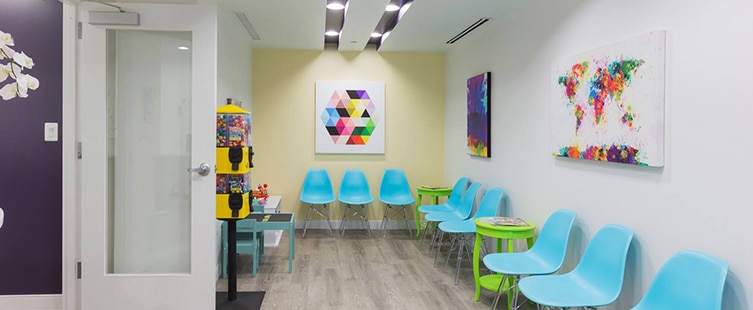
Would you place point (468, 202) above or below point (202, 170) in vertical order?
below

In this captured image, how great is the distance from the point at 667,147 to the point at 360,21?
125 inches

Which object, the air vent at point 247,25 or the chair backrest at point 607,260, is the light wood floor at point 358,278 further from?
the air vent at point 247,25

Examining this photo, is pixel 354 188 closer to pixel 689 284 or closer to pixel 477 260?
pixel 477 260

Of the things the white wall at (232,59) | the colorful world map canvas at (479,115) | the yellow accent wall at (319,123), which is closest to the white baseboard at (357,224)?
the yellow accent wall at (319,123)

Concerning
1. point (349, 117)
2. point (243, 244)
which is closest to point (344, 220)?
point (349, 117)

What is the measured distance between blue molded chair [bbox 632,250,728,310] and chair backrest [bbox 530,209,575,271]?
2.79 ft

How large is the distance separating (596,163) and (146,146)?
3136 millimetres

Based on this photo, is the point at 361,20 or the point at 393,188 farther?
the point at 393,188

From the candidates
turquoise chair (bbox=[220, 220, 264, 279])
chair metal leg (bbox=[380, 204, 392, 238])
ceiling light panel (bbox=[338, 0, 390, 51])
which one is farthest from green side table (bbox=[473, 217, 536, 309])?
chair metal leg (bbox=[380, 204, 392, 238])

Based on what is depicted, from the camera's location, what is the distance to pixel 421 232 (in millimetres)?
6387

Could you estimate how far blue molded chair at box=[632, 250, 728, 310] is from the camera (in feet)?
6.40

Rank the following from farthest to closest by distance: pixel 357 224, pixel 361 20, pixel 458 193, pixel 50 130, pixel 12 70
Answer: pixel 357 224
pixel 458 193
pixel 361 20
pixel 50 130
pixel 12 70

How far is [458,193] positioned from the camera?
215 inches

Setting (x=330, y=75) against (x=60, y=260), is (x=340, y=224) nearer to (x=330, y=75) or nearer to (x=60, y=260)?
(x=330, y=75)
